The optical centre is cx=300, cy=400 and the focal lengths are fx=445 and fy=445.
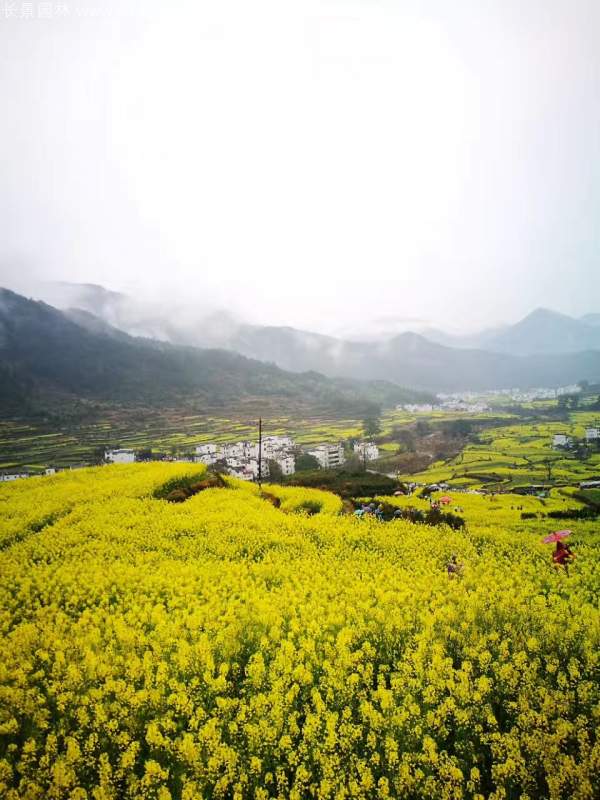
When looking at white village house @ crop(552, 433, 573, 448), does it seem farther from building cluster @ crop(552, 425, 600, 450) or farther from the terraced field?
the terraced field

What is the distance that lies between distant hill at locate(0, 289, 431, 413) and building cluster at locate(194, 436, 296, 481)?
223 feet

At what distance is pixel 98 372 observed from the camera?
162 m

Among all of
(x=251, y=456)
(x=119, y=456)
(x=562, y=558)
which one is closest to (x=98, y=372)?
(x=119, y=456)

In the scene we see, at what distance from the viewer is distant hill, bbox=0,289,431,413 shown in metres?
144

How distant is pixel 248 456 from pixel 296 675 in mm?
73261

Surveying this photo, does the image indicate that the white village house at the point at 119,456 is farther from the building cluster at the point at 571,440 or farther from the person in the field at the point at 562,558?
the person in the field at the point at 562,558

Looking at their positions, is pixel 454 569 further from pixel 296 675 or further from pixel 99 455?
pixel 99 455

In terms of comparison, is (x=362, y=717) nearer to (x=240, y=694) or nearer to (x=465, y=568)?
(x=240, y=694)

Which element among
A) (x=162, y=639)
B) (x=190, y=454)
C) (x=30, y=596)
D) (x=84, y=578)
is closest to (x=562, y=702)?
(x=162, y=639)

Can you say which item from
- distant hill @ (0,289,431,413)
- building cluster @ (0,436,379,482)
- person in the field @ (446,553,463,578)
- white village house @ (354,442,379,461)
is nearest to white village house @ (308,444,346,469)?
building cluster @ (0,436,379,482)

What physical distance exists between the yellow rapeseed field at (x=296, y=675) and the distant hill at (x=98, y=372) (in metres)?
132

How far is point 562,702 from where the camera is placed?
24.7 feet

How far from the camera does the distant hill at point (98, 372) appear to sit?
14450 cm

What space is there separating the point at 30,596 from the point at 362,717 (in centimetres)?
962
